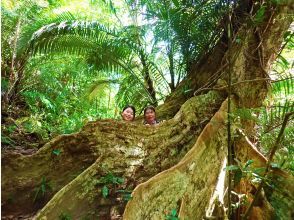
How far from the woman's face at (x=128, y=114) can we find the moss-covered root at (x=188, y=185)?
1.28 m

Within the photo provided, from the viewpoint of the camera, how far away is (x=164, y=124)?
11.1ft

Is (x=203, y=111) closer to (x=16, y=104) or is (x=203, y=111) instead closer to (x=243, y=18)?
(x=243, y=18)

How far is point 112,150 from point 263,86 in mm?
1934

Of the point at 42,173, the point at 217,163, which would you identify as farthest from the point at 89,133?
the point at 217,163

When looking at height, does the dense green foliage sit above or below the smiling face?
above

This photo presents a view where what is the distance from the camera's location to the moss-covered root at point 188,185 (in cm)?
244

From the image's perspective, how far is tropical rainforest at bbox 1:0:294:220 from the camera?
276 centimetres

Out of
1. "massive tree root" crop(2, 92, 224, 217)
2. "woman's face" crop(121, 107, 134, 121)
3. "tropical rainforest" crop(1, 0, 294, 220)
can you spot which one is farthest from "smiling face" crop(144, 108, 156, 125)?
"massive tree root" crop(2, 92, 224, 217)

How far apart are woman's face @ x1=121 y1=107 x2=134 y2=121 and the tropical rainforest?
0.11m

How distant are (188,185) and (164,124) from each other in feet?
2.65

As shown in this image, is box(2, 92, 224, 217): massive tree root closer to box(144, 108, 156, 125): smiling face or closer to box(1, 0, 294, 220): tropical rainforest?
box(1, 0, 294, 220): tropical rainforest

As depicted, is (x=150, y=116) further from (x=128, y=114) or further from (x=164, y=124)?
(x=164, y=124)

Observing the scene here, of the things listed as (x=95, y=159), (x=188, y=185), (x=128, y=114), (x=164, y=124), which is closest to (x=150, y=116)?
(x=128, y=114)

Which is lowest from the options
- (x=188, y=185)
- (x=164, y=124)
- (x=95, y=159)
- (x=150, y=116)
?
(x=188, y=185)
